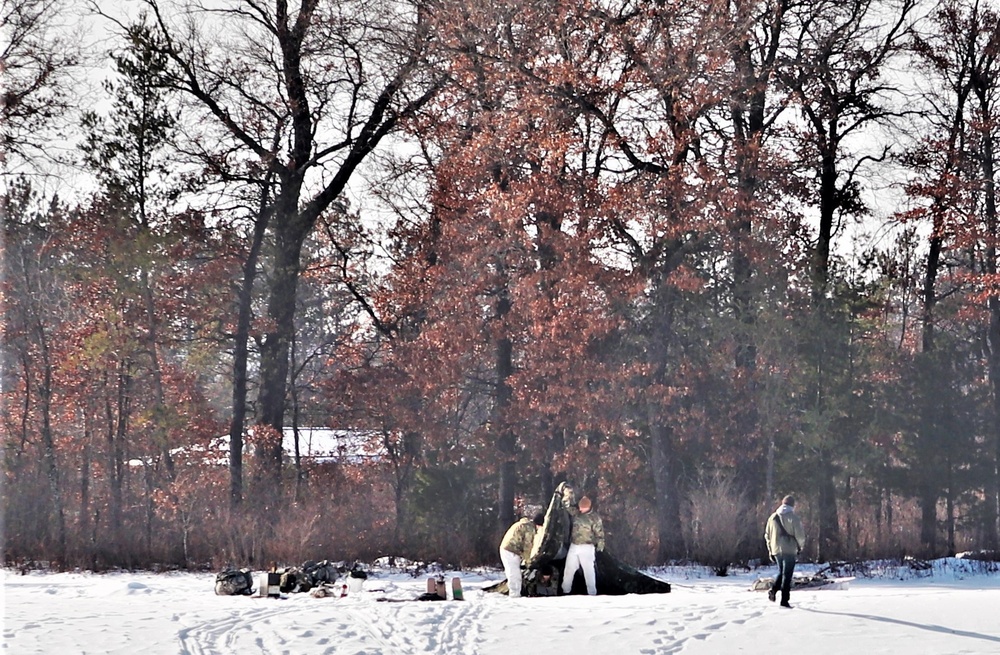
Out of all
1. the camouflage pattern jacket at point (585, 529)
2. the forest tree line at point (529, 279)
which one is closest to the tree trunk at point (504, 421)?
the forest tree line at point (529, 279)

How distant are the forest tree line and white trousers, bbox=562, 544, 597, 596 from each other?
31.2 ft

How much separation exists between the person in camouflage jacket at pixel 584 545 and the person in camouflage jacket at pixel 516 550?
67cm

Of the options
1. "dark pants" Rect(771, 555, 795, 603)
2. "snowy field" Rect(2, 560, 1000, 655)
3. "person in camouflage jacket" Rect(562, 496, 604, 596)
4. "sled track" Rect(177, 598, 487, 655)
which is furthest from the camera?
"person in camouflage jacket" Rect(562, 496, 604, 596)

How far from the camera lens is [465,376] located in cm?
3144

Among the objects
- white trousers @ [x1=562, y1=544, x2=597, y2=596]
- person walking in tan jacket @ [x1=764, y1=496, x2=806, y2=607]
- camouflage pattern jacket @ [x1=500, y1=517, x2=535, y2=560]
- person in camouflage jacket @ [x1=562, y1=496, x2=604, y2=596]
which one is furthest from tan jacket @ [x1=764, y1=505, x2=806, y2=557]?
camouflage pattern jacket @ [x1=500, y1=517, x2=535, y2=560]

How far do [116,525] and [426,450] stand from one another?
26.9ft

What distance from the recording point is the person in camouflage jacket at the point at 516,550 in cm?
1783

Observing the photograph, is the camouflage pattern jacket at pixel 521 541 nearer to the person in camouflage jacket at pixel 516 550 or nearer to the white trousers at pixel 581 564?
the person in camouflage jacket at pixel 516 550

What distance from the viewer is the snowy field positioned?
13.7 m

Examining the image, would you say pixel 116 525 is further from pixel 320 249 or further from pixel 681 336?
pixel 681 336

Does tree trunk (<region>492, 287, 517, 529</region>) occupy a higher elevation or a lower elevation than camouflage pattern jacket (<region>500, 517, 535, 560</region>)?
higher

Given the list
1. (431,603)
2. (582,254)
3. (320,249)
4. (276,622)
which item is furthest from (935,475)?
(276,622)

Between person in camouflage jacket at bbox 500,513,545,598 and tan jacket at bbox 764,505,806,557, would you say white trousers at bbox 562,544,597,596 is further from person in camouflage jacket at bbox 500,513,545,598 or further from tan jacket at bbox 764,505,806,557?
tan jacket at bbox 764,505,806,557

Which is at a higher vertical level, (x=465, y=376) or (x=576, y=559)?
(x=465, y=376)
